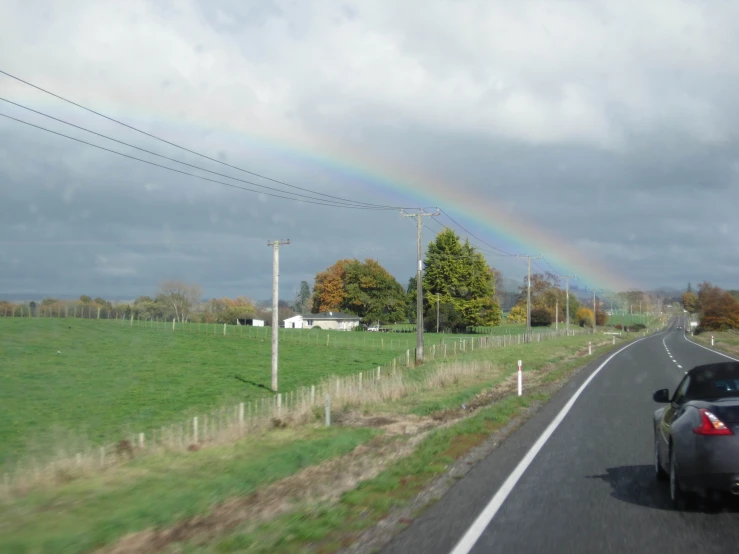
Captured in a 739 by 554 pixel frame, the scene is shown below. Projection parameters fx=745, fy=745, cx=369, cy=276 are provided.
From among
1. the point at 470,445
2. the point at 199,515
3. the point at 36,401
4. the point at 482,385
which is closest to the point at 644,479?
the point at 470,445

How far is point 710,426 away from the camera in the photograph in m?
7.45

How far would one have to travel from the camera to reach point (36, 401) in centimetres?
3462

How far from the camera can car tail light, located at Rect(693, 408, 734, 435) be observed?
7.36 m

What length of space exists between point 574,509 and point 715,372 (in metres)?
3.00

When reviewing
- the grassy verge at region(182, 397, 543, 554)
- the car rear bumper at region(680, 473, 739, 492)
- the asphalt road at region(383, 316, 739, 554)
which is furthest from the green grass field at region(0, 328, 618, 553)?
the car rear bumper at region(680, 473, 739, 492)

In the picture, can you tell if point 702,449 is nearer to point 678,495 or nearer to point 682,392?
point 678,495

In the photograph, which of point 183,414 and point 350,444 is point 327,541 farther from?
point 183,414

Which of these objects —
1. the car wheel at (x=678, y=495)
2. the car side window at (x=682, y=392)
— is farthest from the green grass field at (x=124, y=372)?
the car wheel at (x=678, y=495)

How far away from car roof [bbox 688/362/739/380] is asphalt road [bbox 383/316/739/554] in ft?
4.85

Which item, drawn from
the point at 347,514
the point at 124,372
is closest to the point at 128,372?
the point at 124,372

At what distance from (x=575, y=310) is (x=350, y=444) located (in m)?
156

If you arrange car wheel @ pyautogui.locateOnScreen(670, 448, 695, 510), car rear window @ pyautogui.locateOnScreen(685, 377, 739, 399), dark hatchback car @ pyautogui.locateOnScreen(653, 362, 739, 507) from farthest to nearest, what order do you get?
car rear window @ pyautogui.locateOnScreen(685, 377, 739, 399) → car wheel @ pyautogui.locateOnScreen(670, 448, 695, 510) → dark hatchback car @ pyautogui.locateOnScreen(653, 362, 739, 507)

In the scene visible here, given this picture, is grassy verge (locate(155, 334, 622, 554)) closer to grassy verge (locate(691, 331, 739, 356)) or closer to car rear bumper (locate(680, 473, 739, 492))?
car rear bumper (locate(680, 473, 739, 492))

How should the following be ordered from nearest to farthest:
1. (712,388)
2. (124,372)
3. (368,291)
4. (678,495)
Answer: (678,495) → (712,388) → (124,372) → (368,291)
